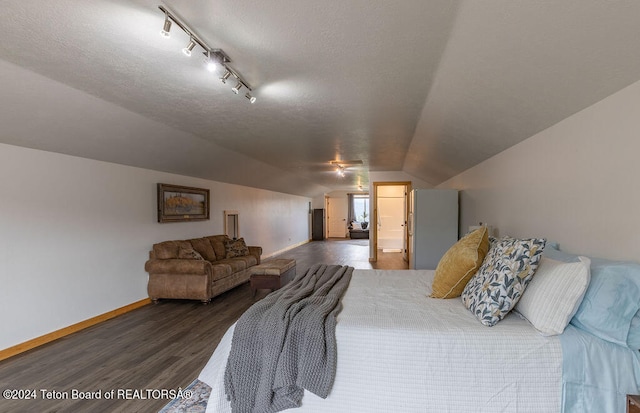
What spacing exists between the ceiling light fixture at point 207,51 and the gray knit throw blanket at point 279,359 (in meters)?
1.65

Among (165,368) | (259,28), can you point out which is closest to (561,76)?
(259,28)

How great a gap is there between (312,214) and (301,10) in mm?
12102

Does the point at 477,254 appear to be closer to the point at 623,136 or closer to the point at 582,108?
the point at 623,136

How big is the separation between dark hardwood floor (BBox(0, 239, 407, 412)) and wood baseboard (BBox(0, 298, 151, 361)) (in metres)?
0.09

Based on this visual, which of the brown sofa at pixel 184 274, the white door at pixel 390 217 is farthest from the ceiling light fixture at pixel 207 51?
the white door at pixel 390 217

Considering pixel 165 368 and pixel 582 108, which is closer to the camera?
pixel 582 108

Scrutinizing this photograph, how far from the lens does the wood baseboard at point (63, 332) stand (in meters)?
2.79

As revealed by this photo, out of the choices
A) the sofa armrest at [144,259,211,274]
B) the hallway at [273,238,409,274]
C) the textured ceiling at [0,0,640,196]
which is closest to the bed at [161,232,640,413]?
the textured ceiling at [0,0,640,196]

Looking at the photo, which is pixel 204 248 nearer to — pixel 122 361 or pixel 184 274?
→ pixel 184 274

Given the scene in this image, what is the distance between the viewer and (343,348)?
158cm

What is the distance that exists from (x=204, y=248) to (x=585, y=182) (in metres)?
5.22

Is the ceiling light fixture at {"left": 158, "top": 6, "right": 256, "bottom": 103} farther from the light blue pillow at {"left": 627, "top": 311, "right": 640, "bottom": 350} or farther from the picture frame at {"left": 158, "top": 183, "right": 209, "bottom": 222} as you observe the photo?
the picture frame at {"left": 158, "top": 183, "right": 209, "bottom": 222}

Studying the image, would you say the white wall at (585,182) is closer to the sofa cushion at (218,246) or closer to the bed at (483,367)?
the bed at (483,367)

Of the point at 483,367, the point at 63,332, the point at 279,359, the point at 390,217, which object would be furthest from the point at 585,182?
the point at 390,217
